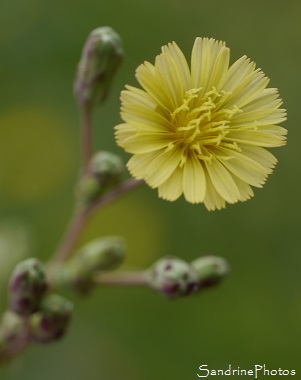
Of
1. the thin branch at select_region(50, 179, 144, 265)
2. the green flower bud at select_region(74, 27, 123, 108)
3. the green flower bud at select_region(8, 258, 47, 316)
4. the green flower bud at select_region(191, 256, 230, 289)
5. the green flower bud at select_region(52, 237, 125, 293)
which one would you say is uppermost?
the green flower bud at select_region(74, 27, 123, 108)

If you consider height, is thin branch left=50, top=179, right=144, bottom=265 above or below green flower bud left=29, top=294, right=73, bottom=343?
above

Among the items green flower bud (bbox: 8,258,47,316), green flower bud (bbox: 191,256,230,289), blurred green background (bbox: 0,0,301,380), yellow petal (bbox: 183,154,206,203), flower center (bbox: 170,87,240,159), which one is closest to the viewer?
yellow petal (bbox: 183,154,206,203)

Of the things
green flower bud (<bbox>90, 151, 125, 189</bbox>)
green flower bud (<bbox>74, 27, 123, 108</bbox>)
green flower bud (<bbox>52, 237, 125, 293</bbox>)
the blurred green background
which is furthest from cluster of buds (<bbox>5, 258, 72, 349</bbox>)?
the blurred green background

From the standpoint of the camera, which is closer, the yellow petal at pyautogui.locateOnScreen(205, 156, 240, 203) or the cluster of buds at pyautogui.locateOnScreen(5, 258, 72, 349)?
the yellow petal at pyautogui.locateOnScreen(205, 156, 240, 203)

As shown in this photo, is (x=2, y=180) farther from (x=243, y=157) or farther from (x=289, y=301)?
(x=243, y=157)

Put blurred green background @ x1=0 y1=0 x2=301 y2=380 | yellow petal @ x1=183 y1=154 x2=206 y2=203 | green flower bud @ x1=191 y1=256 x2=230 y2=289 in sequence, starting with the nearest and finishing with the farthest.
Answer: yellow petal @ x1=183 y1=154 x2=206 y2=203
green flower bud @ x1=191 y1=256 x2=230 y2=289
blurred green background @ x1=0 y1=0 x2=301 y2=380

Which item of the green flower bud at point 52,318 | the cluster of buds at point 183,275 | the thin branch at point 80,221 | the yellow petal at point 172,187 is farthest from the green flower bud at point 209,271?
the yellow petal at point 172,187

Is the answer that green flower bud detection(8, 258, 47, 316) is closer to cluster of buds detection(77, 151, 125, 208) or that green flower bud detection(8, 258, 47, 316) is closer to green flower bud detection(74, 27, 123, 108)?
cluster of buds detection(77, 151, 125, 208)

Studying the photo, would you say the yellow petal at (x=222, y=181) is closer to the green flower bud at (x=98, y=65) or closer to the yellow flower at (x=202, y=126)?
the yellow flower at (x=202, y=126)
